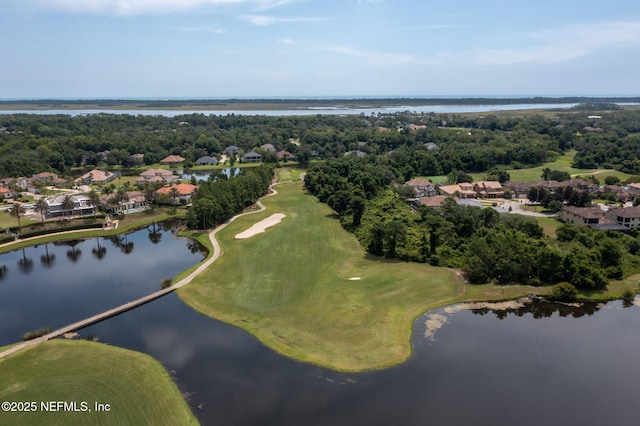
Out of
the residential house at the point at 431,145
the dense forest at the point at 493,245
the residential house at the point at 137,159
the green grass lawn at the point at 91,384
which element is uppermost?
the residential house at the point at 431,145

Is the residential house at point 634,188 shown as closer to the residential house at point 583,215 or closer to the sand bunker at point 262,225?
the residential house at point 583,215

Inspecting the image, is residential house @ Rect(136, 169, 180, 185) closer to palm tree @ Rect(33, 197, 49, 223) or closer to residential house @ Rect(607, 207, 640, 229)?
palm tree @ Rect(33, 197, 49, 223)

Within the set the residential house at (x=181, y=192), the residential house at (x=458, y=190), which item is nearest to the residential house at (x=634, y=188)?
the residential house at (x=458, y=190)

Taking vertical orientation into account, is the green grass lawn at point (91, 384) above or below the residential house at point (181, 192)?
below

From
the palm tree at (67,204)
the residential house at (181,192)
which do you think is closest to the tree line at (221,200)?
the residential house at (181,192)

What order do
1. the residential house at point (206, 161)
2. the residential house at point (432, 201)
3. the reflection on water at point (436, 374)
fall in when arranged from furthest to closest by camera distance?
the residential house at point (206, 161) → the residential house at point (432, 201) → the reflection on water at point (436, 374)

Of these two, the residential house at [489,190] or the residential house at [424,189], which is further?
the residential house at [489,190]

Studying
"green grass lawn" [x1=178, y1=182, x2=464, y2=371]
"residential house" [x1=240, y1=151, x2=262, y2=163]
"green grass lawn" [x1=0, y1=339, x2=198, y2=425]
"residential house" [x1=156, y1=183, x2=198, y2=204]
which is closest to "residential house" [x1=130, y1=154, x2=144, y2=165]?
"residential house" [x1=240, y1=151, x2=262, y2=163]

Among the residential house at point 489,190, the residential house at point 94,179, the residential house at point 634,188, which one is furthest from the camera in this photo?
the residential house at point 94,179
